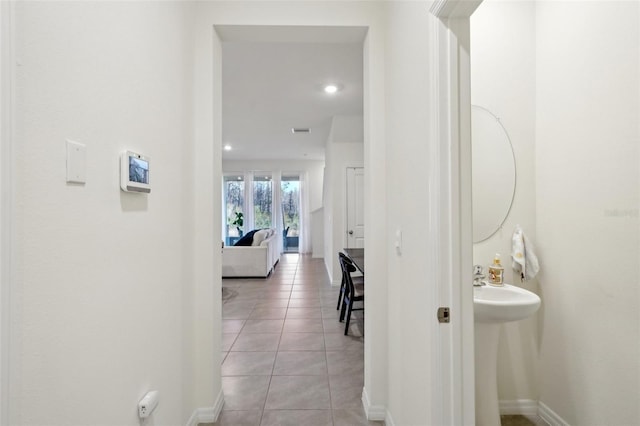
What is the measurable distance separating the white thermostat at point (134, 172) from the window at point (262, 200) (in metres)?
7.96

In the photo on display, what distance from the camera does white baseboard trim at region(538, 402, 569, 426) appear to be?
1773 millimetres

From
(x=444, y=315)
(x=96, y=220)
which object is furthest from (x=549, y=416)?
(x=96, y=220)

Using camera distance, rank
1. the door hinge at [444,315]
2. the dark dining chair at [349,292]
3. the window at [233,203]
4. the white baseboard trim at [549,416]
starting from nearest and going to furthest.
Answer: the door hinge at [444,315], the white baseboard trim at [549,416], the dark dining chair at [349,292], the window at [233,203]

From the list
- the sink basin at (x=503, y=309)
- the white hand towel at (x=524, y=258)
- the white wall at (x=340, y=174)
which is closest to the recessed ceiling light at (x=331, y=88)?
the white wall at (x=340, y=174)

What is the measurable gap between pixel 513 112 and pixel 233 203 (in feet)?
26.8

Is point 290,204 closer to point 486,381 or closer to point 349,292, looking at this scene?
point 349,292

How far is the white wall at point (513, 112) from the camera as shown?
6.27 feet

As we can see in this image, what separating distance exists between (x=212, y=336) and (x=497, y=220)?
1.87 metres

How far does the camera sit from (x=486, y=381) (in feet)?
5.49

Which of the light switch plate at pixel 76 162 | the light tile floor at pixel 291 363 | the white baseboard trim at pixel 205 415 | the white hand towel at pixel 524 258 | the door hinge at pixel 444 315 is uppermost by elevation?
the light switch plate at pixel 76 162

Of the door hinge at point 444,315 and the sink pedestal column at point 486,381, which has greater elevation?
the door hinge at point 444,315

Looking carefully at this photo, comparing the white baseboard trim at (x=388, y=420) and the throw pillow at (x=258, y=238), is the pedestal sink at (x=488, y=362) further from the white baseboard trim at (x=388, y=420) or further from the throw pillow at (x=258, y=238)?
the throw pillow at (x=258, y=238)

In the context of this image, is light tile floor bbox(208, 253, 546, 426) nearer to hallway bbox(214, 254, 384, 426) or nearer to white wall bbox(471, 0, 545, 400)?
hallway bbox(214, 254, 384, 426)

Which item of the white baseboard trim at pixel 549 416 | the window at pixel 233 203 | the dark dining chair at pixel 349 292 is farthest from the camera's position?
the window at pixel 233 203
